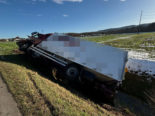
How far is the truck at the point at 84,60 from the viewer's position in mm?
4270

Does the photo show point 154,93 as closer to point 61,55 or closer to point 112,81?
point 112,81

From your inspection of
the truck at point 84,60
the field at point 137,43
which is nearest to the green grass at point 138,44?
the field at point 137,43

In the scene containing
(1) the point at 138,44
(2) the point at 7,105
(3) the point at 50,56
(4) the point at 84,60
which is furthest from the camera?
(1) the point at 138,44

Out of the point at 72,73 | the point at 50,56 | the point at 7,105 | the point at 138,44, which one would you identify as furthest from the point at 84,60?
the point at 138,44

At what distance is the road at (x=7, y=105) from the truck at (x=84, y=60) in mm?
2547

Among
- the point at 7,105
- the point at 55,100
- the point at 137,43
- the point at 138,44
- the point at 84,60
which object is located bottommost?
the point at 55,100

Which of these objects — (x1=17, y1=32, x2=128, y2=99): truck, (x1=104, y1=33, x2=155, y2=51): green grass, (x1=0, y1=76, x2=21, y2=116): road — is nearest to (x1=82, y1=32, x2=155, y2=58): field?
(x1=104, y1=33, x2=155, y2=51): green grass

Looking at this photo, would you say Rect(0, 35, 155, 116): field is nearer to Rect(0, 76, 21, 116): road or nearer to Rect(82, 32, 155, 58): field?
Rect(0, 76, 21, 116): road

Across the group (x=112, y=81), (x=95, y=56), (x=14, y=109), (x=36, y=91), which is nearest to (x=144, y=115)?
(x=112, y=81)

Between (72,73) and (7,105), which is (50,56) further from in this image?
(7,105)

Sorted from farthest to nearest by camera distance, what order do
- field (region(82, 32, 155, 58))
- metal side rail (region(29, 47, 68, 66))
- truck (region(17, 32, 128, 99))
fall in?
→ 1. field (region(82, 32, 155, 58))
2. metal side rail (region(29, 47, 68, 66))
3. truck (region(17, 32, 128, 99))

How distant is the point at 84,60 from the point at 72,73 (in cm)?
106

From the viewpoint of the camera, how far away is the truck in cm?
427

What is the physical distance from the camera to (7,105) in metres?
2.38
